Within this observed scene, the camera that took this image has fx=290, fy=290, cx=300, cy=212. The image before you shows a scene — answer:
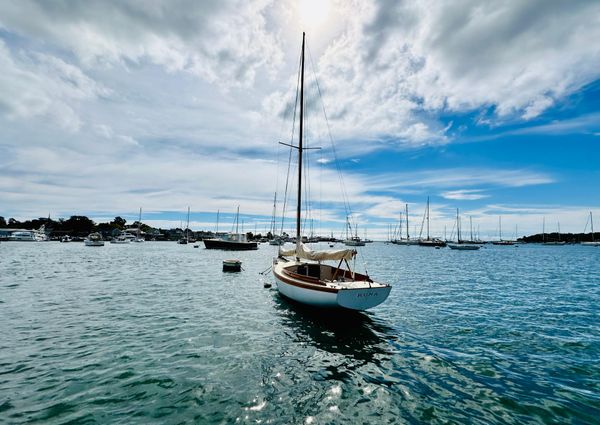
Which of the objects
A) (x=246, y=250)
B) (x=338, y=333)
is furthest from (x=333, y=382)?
(x=246, y=250)

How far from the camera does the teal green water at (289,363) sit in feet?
22.0

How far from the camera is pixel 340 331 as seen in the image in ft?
42.4

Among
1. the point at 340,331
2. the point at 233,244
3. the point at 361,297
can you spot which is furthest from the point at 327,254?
the point at 233,244

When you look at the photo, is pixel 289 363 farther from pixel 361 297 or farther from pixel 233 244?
pixel 233 244

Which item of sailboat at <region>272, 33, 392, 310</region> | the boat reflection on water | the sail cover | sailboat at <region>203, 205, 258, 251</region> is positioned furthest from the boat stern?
sailboat at <region>203, 205, 258, 251</region>

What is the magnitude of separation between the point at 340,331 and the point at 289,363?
13.5 ft

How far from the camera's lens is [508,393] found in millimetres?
7633

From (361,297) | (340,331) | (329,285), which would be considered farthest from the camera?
(329,285)

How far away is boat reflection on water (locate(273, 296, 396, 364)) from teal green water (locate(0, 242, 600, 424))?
0.29 ft

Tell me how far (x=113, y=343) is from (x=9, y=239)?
579 feet

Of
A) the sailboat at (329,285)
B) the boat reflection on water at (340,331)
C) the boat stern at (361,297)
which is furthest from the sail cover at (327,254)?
the boat reflection on water at (340,331)

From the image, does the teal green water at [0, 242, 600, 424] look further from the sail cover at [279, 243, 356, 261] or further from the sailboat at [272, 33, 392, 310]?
the sail cover at [279, 243, 356, 261]

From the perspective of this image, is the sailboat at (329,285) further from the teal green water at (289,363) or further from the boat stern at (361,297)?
the teal green water at (289,363)

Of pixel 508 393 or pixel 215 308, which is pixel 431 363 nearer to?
pixel 508 393
